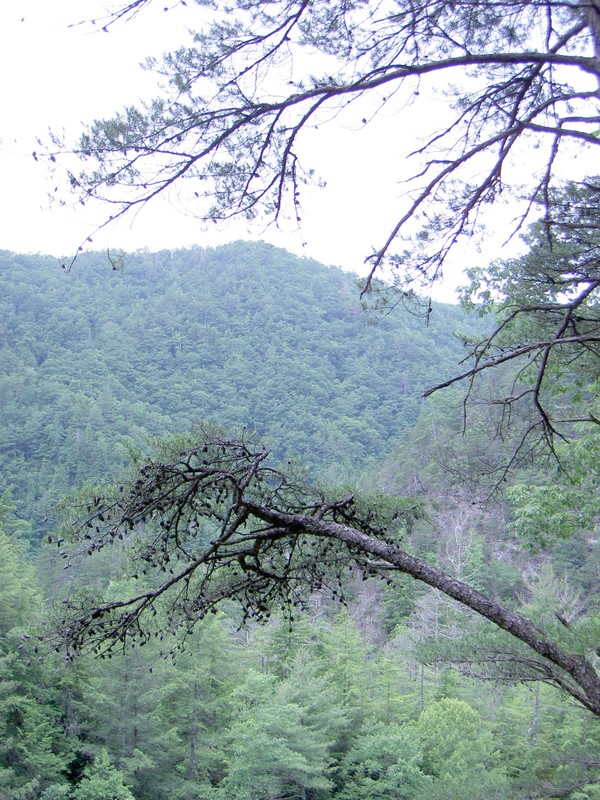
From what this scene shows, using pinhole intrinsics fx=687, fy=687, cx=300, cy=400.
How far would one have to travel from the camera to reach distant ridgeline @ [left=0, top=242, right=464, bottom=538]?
193 ft

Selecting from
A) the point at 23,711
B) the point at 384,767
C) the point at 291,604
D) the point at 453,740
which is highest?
the point at 291,604

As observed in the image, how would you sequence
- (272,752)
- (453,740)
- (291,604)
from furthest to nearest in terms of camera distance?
1. (453,740)
2. (272,752)
3. (291,604)

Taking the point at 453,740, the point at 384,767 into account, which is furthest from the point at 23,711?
the point at 453,740

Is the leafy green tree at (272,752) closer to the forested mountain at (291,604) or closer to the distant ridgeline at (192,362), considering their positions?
the forested mountain at (291,604)

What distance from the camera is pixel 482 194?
346 centimetres

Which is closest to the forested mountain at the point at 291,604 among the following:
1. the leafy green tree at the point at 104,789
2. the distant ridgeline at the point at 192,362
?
the leafy green tree at the point at 104,789

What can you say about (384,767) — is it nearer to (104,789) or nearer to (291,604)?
(104,789)

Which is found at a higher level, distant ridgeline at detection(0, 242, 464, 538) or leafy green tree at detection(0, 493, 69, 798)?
distant ridgeline at detection(0, 242, 464, 538)

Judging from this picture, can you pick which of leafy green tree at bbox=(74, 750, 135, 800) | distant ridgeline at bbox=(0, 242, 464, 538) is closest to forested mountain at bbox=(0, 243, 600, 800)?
leafy green tree at bbox=(74, 750, 135, 800)

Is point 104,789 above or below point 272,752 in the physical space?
below

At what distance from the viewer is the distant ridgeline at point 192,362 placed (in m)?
58.9

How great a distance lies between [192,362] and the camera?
7862cm

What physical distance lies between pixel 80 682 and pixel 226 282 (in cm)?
8507

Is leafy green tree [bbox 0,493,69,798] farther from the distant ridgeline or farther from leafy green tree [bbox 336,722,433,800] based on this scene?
the distant ridgeline
